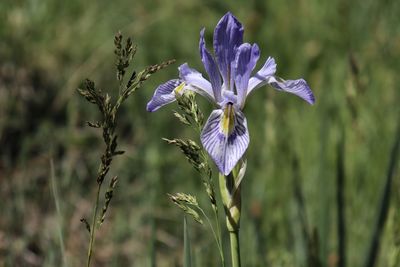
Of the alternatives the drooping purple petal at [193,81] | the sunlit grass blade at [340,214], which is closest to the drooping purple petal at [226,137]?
the drooping purple petal at [193,81]

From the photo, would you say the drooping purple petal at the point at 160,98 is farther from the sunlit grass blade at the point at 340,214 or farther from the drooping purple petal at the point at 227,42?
the sunlit grass blade at the point at 340,214

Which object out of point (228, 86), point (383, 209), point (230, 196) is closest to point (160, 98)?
point (228, 86)

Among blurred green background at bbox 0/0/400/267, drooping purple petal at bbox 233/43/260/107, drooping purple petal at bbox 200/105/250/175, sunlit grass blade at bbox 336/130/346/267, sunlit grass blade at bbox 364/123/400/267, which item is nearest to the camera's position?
drooping purple petal at bbox 200/105/250/175

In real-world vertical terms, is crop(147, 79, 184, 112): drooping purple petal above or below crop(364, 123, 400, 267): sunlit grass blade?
above

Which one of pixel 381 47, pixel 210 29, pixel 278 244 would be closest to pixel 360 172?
pixel 278 244

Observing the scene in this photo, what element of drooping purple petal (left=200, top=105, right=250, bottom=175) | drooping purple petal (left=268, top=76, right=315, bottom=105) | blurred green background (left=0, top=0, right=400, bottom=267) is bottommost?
drooping purple petal (left=200, top=105, right=250, bottom=175)

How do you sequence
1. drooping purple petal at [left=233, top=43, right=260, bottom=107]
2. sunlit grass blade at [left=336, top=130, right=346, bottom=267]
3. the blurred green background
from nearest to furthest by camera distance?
drooping purple petal at [left=233, top=43, right=260, bottom=107]
sunlit grass blade at [left=336, top=130, right=346, bottom=267]
the blurred green background

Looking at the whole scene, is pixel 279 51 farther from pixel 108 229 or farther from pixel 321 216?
pixel 321 216

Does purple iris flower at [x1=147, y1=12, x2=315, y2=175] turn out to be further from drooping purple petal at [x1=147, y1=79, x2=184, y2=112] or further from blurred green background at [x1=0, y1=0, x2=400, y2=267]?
blurred green background at [x1=0, y1=0, x2=400, y2=267]

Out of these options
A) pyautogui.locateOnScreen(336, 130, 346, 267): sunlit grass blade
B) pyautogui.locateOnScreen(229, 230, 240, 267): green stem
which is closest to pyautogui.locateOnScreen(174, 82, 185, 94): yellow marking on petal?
pyautogui.locateOnScreen(229, 230, 240, 267): green stem
